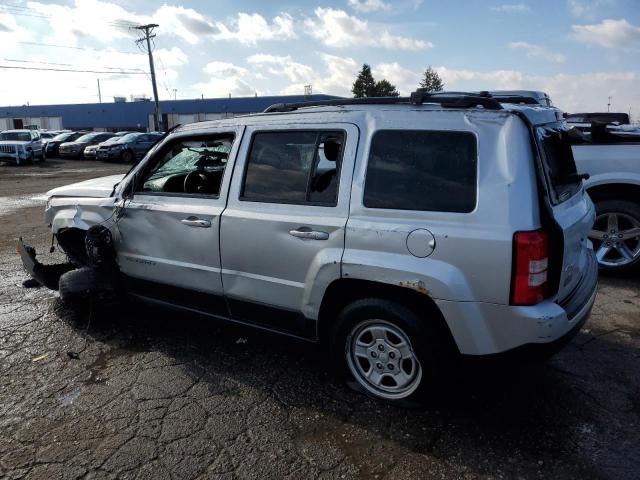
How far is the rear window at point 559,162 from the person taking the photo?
2906 millimetres

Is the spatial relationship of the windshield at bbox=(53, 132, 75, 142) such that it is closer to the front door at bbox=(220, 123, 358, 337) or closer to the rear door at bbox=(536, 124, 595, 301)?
the front door at bbox=(220, 123, 358, 337)

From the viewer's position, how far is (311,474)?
8.46ft

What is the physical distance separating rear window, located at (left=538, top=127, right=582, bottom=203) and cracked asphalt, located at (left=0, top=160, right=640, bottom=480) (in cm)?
117

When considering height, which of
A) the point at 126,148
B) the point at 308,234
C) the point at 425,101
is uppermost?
the point at 425,101

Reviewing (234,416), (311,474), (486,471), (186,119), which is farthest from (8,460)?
(186,119)

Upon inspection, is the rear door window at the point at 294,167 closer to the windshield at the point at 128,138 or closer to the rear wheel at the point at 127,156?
the rear wheel at the point at 127,156

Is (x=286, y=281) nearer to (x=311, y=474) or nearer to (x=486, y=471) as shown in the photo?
(x=311, y=474)

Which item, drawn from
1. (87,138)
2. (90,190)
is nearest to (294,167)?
(90,190)

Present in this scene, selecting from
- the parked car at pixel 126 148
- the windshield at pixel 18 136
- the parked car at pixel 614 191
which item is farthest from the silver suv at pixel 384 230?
the windshield at pixel 18 136

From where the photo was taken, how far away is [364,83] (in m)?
74.2

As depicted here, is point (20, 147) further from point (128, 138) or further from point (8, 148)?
point (128, 138)

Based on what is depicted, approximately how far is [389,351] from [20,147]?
2692 centimetres

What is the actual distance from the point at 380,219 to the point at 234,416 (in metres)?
1.50

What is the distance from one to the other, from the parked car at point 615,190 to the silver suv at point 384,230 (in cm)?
239
